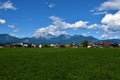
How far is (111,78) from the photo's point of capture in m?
19.9

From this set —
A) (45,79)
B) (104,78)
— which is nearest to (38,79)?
(45,79)

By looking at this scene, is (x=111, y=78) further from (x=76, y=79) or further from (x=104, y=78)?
(x=76, y=79)

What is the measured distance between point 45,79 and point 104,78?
4647mm

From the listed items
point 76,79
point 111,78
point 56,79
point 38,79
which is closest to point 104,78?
point 111,78

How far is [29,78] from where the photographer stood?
19.6 meters

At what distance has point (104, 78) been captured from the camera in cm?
1997

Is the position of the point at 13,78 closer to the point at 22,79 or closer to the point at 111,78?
the point at 22,79

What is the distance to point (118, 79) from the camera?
19172 mm

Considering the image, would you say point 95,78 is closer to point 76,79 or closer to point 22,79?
point 76,79

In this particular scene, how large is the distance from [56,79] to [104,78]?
3.83 m

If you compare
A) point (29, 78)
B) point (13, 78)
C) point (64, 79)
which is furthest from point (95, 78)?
point (13, 78)

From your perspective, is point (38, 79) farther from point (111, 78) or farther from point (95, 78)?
point (111, 78)

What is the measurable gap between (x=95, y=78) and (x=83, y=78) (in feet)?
3.06

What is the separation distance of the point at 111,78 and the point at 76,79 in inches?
111
